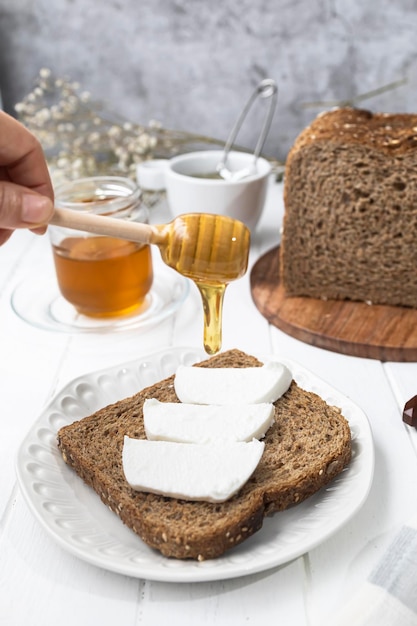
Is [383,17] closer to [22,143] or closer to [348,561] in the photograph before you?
[22,143]

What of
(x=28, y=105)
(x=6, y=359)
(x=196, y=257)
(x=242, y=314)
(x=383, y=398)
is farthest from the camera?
(x=28, y=105)

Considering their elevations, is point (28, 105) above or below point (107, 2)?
below

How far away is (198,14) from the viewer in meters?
3.18

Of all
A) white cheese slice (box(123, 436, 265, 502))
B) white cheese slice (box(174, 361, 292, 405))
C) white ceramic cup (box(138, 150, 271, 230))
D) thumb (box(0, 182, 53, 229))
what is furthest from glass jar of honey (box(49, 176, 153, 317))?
white cheese slice (box(123, 436, 265, 502))

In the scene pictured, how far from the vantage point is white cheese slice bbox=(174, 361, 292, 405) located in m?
1.59

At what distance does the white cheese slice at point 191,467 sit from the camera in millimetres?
1337

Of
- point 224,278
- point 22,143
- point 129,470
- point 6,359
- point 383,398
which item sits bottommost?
point 6,359

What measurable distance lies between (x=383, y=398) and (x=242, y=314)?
599 mm

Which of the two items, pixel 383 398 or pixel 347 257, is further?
pixel 347 257

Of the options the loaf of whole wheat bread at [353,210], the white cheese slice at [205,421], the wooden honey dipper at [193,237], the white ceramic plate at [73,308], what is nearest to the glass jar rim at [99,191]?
the white ceramic plate at [73,308]

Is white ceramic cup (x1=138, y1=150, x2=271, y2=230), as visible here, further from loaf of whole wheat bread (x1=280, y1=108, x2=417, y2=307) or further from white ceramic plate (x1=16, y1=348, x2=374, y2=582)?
white ceramic plate (x1=16, y1=348, x2=374, y2=582)

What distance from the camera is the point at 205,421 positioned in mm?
1479

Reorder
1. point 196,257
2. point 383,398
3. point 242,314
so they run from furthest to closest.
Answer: point 242,314 < point 383,398 < point 196,257

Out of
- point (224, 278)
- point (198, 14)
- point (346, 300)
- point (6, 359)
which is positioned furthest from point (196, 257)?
point (198, 14)
